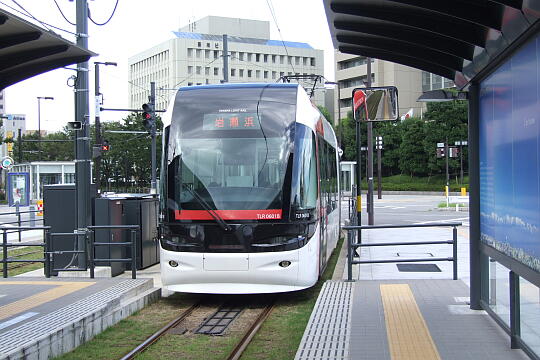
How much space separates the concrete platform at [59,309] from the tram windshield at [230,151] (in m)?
1.55

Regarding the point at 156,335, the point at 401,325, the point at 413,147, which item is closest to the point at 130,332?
the point at 156,335

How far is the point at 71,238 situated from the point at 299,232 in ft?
19.5

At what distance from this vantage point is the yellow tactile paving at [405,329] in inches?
241

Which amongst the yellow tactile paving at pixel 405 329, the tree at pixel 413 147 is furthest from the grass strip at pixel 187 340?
the tree at pixel 413 147

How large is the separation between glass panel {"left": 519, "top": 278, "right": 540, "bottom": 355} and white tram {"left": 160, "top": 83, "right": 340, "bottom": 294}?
14.2 feet

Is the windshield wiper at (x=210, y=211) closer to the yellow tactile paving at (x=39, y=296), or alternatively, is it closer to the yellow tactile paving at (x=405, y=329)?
the yellow tactile paving at (x=39, y=296)

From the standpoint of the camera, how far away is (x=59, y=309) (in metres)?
8.23

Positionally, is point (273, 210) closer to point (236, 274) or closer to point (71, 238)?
point (236, 274)

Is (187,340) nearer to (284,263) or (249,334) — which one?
(249,334)

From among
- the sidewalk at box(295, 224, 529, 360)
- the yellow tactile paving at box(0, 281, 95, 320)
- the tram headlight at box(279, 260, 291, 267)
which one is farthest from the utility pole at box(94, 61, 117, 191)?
the sidewalk at box(295, 224, 529, 360)

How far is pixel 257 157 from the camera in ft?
33.2

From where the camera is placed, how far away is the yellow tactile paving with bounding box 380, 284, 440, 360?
20.1ft

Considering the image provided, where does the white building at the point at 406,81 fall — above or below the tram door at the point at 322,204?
above

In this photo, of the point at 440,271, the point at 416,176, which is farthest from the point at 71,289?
the point at 416,176
